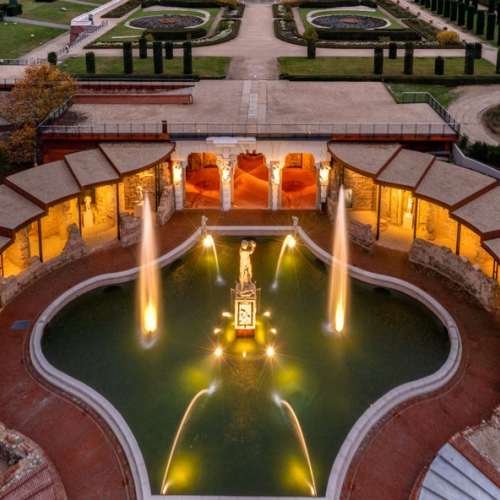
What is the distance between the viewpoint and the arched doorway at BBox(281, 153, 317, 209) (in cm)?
4628

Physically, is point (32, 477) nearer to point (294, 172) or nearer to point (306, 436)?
point (306, 436)

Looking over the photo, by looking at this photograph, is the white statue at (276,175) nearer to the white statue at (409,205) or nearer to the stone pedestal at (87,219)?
the white statue at (409,205)

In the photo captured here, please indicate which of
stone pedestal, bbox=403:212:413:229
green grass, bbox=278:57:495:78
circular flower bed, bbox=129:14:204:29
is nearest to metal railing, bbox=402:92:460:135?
green grass, bbox=278:57:495:78

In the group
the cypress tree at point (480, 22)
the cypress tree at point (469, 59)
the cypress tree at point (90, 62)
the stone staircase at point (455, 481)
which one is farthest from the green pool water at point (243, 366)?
the cypress tree at point (480, 22)

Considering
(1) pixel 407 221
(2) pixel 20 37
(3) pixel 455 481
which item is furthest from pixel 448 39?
(3) pixel 455 481

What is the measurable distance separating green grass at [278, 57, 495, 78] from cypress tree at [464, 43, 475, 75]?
88cm

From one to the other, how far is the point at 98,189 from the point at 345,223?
599 inches

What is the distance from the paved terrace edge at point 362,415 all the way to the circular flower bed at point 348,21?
50.1 meters

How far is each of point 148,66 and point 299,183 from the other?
2169 centimetres

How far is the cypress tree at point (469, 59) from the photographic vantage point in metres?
58.4

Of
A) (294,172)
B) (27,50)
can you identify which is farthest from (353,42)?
(27,50)

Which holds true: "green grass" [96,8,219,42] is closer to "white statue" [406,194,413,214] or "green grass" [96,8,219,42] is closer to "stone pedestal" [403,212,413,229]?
"white statue" [406,194,413,214]

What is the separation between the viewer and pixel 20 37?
81750mm

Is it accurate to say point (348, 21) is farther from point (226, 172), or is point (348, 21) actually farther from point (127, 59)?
point (226, 172)
